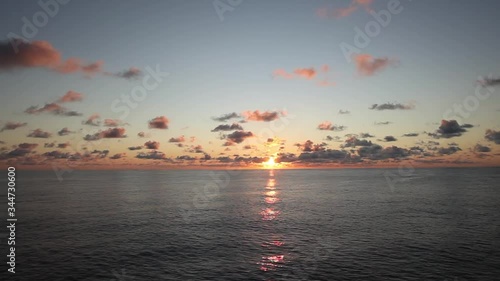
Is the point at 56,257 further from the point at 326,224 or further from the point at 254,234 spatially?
the point at 326,224

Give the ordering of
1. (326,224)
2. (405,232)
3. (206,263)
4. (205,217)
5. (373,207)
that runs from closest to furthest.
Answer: (206,263), (405,232), (326,224), (205,217), (373,207)

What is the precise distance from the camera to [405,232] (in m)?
70.9

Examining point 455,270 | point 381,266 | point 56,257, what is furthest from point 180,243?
point 455,270

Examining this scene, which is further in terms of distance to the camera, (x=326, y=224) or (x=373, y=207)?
(x=373, y=207)

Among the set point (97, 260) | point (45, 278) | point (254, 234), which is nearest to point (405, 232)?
point (254, 234)

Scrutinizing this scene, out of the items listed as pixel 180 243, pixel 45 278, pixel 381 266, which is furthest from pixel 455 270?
pixel 45 278

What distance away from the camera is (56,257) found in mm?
52344

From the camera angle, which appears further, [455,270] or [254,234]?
[254,234]

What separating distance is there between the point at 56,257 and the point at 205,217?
45.3 metres

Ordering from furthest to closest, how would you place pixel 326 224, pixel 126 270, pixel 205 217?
pixel 205 217
pixel 326 224
pixel 126 270

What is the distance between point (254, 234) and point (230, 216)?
25.1 metres

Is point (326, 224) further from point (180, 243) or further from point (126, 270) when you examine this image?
point (126, 270)

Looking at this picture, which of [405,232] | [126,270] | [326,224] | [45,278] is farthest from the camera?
[326,224]

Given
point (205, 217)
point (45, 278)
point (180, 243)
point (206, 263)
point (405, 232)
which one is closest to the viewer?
point (45, 278)
